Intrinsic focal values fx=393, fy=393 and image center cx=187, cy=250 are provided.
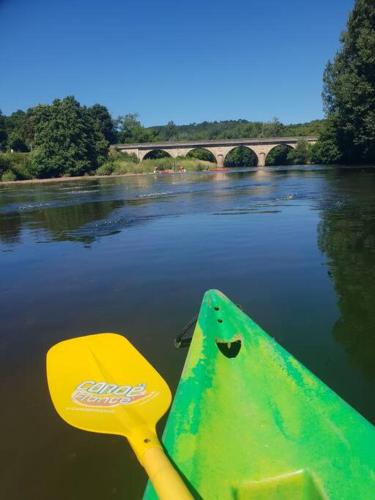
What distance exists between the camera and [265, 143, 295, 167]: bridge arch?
87069mm

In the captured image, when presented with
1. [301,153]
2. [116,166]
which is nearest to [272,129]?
[301,153]

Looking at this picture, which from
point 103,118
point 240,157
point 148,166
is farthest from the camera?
point 240,157

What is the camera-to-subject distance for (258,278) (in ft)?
20.7

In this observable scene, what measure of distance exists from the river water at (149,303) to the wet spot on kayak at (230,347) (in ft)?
3.31

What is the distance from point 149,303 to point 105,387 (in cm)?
258

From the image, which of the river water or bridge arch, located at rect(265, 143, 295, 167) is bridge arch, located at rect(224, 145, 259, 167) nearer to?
bridge arch, located at rect(265, 143, 295, 167)

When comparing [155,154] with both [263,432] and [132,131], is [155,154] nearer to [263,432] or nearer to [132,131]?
[132,131]

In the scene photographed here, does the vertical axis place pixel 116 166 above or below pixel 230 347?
below

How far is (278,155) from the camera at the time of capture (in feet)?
294

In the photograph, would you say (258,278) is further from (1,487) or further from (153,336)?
(1,487)

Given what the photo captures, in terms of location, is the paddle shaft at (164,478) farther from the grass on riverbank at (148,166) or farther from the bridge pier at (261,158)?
the bridge pier at (261,158)

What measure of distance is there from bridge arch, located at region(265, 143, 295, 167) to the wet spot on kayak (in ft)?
287

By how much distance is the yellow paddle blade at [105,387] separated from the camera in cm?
259

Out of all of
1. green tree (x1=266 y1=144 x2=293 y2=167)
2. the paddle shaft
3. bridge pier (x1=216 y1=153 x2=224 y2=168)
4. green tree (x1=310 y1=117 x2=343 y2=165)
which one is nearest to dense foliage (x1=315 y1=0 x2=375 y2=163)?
green tree (x1=310 y1=117 x2=343 y2=165)
